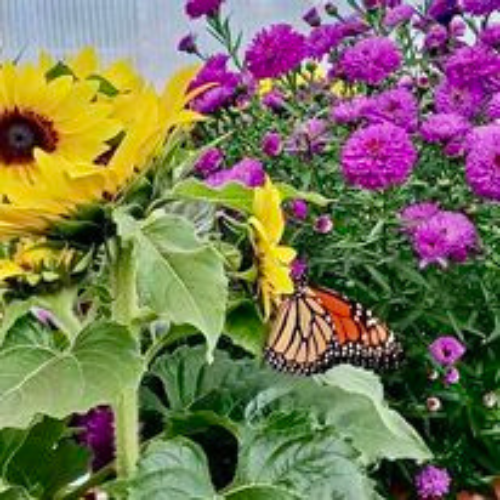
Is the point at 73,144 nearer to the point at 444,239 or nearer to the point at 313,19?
the point at 444,239

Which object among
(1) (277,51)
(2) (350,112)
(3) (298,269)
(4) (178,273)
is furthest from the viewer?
(1) (277,51)

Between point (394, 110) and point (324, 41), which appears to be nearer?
point (394, 110)

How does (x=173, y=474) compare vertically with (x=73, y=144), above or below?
below

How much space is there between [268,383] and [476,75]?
1.29ft

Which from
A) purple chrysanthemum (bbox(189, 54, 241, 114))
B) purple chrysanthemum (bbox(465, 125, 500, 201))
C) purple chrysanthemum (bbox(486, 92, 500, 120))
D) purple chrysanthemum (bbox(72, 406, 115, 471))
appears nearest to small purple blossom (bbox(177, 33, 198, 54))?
purple chrysanthemum (bbox(189, 54, 241, 114))

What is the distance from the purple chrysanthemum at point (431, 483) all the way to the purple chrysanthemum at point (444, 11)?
51 centimetres

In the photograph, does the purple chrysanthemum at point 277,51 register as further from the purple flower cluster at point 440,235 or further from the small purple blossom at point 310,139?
the purple flower cluster at point 440,235

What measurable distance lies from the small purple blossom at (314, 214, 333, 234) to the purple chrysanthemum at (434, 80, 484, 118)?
0.52 feet

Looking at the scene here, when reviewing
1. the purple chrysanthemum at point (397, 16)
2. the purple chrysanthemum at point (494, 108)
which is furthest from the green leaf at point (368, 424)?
the purple chrysanthemum at point (397, 16)

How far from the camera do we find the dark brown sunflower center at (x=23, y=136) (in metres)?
0.75

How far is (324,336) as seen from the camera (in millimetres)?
897

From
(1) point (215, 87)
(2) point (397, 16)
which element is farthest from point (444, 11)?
(1) point (215, 87)

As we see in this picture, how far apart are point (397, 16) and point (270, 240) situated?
2.16 ft

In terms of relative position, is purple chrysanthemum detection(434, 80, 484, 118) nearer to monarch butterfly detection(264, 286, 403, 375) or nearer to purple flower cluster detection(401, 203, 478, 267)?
purple flower cluster detection(401, 203, 478, 267)
